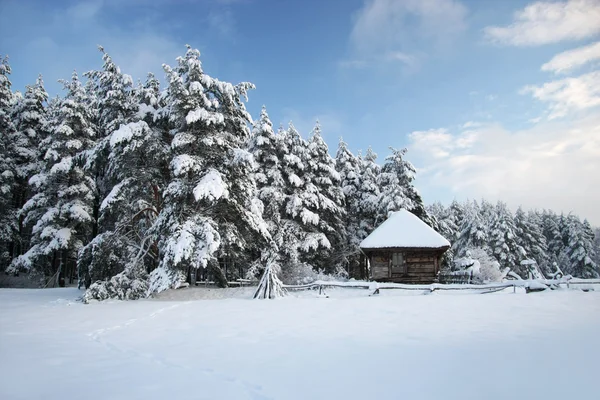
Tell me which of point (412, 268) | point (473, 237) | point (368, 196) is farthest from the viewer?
point (473, 237)

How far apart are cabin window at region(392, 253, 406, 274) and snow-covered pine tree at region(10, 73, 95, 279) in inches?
822

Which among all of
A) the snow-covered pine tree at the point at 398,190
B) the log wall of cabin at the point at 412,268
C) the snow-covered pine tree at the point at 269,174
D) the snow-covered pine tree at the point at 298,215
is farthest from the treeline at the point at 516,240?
the snow-covered pine tree at the point at 269,174

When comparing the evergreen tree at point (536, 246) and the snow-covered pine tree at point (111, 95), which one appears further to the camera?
the evergreen tree at point (536, 246)

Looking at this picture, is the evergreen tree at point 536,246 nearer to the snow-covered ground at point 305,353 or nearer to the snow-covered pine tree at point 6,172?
the snow-covered ground at point 305,353

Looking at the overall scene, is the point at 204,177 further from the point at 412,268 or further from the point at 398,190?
the point at 398,190

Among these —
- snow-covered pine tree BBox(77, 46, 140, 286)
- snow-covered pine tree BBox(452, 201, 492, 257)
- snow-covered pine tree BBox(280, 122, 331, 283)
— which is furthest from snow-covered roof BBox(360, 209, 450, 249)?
snow-covered pine tree BBox(452, 201, 492, 257)

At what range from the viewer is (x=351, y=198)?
36406 millimetres

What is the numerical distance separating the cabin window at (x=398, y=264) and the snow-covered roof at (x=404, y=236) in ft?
4.83

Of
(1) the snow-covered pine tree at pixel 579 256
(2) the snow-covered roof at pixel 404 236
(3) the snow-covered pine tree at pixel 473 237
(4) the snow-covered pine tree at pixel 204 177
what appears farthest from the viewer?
(1) the snow-covered pine tree at pixel 579 256

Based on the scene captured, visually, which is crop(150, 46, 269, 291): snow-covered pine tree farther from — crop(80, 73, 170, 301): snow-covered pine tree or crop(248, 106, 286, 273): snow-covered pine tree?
→ crop(248, 106, 286, 273): snow-covered pine tree

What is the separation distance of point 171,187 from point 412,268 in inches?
662

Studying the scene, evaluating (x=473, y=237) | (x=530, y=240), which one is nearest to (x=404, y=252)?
(x=473, y=237)

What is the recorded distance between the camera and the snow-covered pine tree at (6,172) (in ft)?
90.2

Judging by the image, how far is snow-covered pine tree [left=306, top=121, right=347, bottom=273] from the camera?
101 feet
